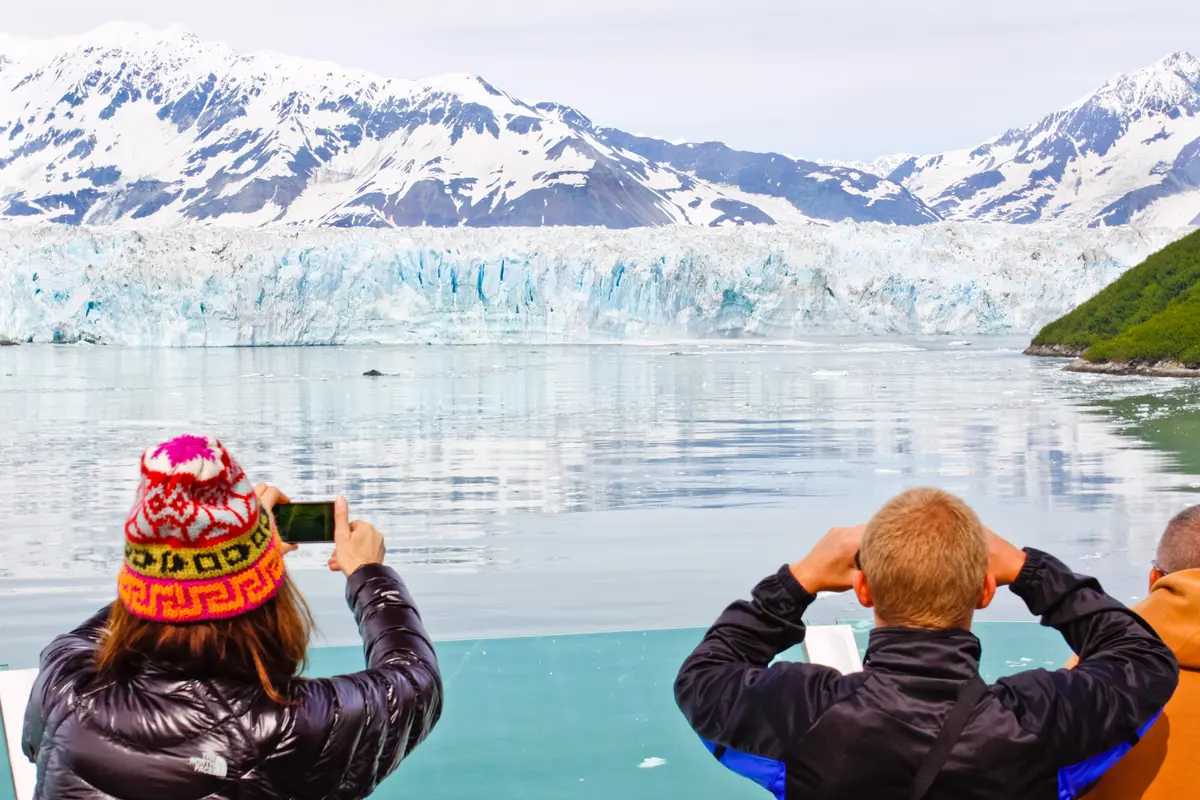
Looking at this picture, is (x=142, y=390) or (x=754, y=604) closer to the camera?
(x=754, y=604)

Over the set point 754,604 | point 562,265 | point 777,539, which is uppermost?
point 562,265

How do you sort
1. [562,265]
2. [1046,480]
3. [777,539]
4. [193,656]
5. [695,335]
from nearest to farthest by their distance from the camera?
1. [193,656]
2. [777,539]
3. [1046,480]
4. [562,265]
5. [695,335]

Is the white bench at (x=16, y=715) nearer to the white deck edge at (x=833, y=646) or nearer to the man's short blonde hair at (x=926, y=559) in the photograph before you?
the white deck edge at (x=833, y=646)

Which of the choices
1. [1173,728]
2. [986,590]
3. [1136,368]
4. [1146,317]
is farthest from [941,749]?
[1146,317]

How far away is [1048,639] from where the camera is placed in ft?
12.8

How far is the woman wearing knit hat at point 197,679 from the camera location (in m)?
1.23

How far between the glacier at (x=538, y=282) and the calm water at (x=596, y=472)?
40.9 feet

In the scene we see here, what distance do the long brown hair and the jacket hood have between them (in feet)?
3.29

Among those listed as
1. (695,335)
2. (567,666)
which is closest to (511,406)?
(567,666)

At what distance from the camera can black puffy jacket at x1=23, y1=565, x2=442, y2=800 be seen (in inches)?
48.4

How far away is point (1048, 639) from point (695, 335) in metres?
36.4

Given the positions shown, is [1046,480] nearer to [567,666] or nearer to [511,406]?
[567,666]

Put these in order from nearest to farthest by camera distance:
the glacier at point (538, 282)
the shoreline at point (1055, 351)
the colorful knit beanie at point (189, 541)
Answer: the colorful knit beanie at point (189, 541) → the shoreline at point (1055, 351) → the glacier at point (538, 282)

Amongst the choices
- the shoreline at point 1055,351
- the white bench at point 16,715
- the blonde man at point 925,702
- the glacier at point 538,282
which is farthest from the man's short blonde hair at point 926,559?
the glacier at point 538,282
